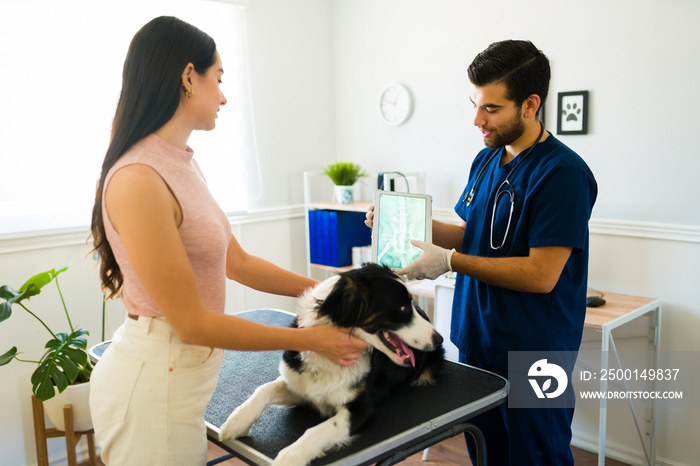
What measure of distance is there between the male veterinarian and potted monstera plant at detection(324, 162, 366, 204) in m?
1.86

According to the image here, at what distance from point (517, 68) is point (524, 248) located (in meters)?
0.52

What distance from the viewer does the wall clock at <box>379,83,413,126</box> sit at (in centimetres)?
349

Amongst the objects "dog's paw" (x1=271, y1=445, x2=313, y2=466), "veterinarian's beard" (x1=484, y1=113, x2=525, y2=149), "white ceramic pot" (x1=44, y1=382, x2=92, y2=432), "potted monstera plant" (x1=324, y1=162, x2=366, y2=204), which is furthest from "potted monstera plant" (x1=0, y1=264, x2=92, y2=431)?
"veterinarian's beard" (x1=484, y1=113, x2=525, y2=149)

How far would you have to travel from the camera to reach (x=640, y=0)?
247cm

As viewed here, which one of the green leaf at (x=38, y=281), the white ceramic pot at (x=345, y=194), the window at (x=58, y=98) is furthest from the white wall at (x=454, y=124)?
the green leaf at (x=38, y=281)

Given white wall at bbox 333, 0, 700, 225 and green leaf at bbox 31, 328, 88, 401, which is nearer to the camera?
green leaf at bbox 31, 328, 88, 401

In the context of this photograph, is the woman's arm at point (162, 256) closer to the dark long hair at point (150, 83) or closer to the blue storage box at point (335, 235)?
the dark long hair at point (150, 83)

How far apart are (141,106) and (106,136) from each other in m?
1.97

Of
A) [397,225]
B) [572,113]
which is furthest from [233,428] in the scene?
[572,113]

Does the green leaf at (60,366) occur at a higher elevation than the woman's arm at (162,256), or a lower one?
lower

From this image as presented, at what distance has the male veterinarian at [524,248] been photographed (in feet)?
5.02

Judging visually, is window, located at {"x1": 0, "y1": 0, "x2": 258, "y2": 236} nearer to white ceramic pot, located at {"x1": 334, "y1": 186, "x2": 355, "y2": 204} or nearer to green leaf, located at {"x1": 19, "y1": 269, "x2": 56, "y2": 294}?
green leaf, located at {"x1": 19, "y1": 269, "x2": 56, "y2": 294}

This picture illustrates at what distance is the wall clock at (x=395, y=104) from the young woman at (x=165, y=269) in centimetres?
237

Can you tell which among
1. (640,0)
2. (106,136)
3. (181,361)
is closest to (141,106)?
(181,361)
